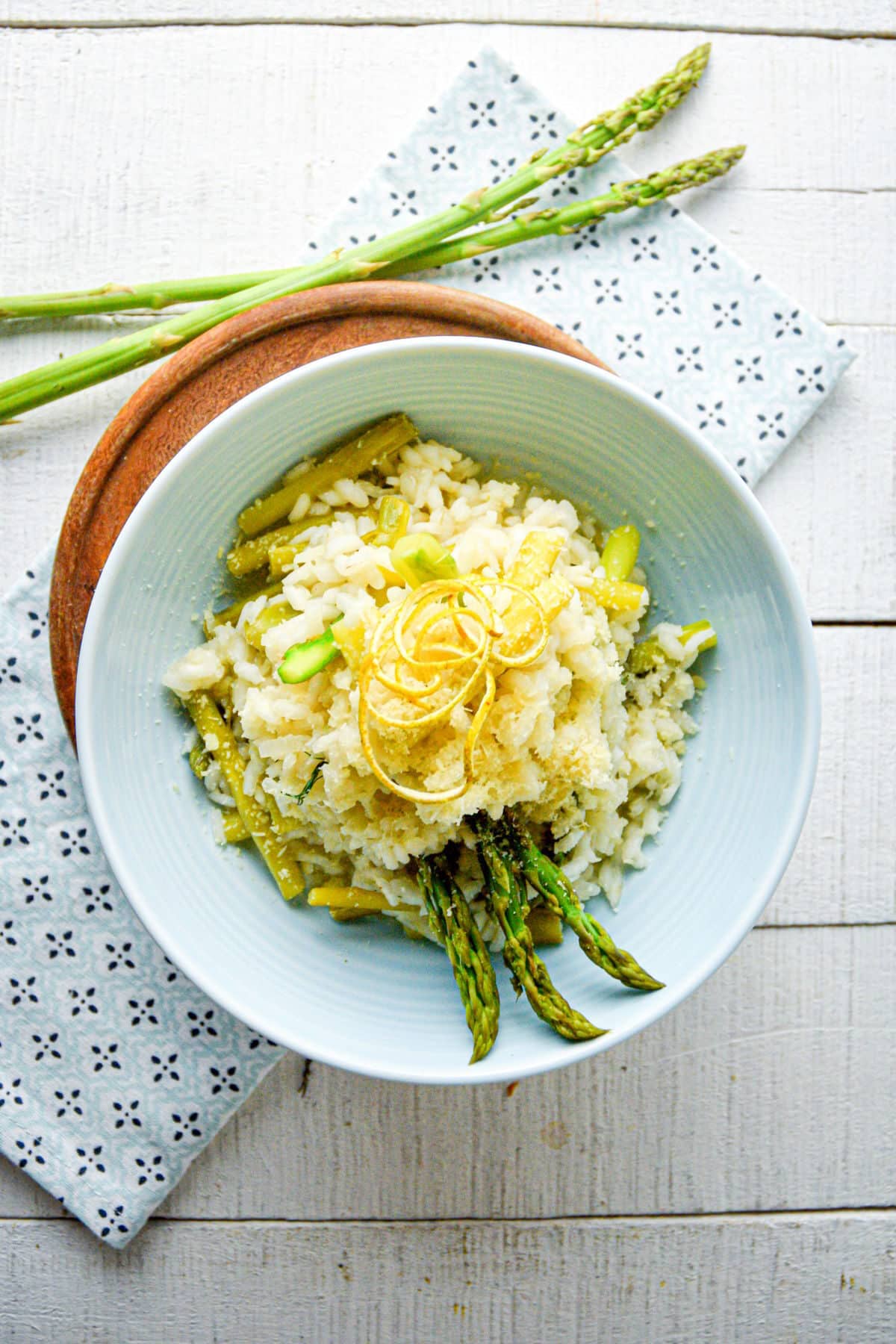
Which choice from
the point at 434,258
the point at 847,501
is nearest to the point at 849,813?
the point at 847,501

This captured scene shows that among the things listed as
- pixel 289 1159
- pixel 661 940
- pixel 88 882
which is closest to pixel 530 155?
pixel 661 940

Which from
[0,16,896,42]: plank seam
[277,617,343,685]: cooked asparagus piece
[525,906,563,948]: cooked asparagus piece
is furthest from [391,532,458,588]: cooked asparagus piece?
[0,16,896,42]: plank seam

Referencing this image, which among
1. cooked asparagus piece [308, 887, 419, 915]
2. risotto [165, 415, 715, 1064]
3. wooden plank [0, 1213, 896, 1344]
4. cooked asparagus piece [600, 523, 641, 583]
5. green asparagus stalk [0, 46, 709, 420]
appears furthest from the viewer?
wooden plank [0, 1213, 896, 1344]

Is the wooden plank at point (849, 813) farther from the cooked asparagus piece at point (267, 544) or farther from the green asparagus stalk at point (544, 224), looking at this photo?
the cooked asparagus piece at point (267, 544)

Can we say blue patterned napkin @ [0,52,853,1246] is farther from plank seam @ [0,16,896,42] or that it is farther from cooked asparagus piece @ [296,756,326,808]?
cooked asparagus piece @ [296,756,326,808]

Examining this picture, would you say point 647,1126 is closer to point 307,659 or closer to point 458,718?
point 458,718

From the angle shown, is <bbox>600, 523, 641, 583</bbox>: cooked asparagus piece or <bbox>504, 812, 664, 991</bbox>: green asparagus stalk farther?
<bbox>600, 523, 641, 583</bbox>: cooked asparagus piece

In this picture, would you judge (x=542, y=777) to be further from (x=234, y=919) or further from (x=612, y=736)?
(x=234, y=919)
